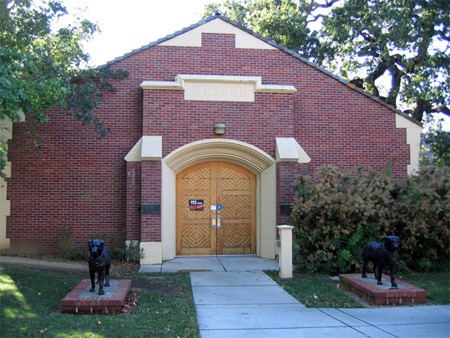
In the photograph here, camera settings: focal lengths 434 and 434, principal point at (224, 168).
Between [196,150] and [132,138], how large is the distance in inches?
68.2

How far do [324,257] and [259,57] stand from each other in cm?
570

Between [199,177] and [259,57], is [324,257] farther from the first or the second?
[259,57]

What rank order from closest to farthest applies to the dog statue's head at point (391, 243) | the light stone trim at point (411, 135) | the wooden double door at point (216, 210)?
the dog statue's head at point (391, 243) → the wooden double door at point (216, 210) → the light stone trim at point (411, 135)

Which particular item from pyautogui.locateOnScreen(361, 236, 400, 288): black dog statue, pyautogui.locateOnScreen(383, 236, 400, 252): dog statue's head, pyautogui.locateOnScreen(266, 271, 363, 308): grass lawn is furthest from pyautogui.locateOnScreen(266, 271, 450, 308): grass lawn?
pyautogui.locateOnScreen(383, 236, 400, 252): dog statue's head

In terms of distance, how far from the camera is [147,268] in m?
10.2

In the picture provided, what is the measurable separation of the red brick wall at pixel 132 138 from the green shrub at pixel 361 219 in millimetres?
1502

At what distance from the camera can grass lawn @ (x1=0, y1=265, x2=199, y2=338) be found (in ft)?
18.0

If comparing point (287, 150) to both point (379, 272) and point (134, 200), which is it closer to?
point (134, 200)

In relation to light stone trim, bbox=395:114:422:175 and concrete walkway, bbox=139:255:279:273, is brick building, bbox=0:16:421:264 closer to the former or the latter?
light stone trim, bbox=395:114:422:175

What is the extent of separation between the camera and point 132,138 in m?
11.5

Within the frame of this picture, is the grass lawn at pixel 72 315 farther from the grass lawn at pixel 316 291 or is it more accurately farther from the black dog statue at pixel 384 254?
the black dog statue at pixel 384 254

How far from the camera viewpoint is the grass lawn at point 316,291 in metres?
7.25

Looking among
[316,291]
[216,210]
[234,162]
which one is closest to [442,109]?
[234,162]

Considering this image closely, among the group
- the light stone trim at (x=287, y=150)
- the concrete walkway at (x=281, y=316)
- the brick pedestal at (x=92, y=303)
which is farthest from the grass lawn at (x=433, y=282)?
the brick pedestal at (x=92, y=303)
